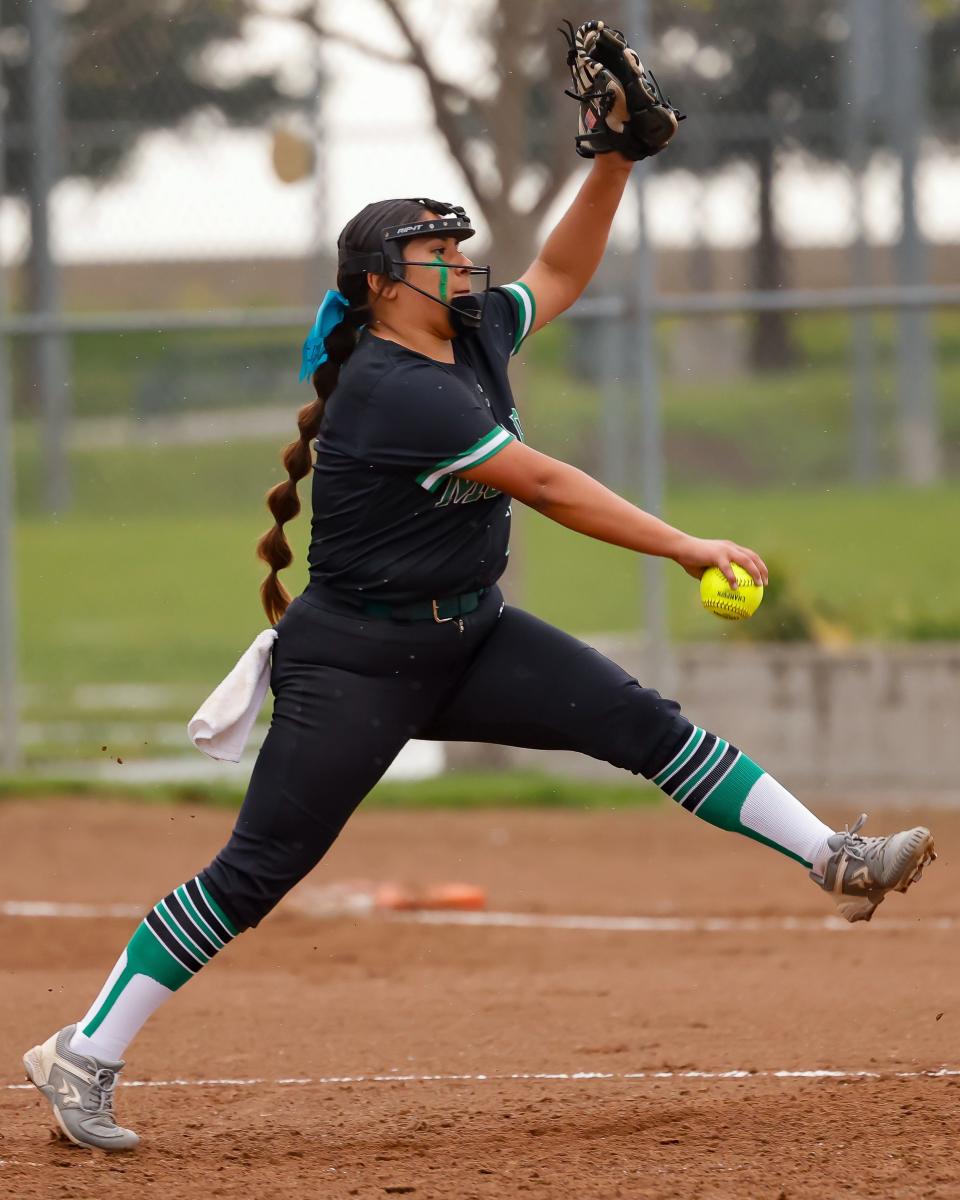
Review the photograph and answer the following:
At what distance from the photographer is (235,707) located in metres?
4.47

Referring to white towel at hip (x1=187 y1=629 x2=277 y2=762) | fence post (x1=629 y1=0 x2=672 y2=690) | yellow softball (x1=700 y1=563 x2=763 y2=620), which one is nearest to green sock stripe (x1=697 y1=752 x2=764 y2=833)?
yellow softball (x1=700 y1=563 x2=763 y2=620)

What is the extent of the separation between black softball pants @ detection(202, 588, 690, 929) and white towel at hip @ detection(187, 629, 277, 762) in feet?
0.14

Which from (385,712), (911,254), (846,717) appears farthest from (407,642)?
(911,254)

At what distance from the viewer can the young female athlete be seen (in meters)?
4.26

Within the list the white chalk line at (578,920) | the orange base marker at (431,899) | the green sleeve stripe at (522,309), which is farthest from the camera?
the orange base marker at (431,899)

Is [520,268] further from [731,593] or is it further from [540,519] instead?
[540,519]

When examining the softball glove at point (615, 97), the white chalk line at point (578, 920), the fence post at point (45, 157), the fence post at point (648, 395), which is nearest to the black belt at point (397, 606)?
the softball glove at point (615, 97)

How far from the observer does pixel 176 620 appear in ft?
55.0

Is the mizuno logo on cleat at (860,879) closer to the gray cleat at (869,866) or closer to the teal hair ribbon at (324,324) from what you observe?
the gray cleat at (869,866)

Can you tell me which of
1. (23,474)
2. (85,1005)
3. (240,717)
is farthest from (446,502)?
(23,474)

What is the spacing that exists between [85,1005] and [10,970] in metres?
0.83

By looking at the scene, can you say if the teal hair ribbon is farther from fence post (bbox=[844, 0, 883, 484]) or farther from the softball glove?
fence post (bbox=[844, 0, 883, 484])

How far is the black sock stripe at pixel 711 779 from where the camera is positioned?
14.8ft

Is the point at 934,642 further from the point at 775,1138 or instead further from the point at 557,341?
the point at 557,341
